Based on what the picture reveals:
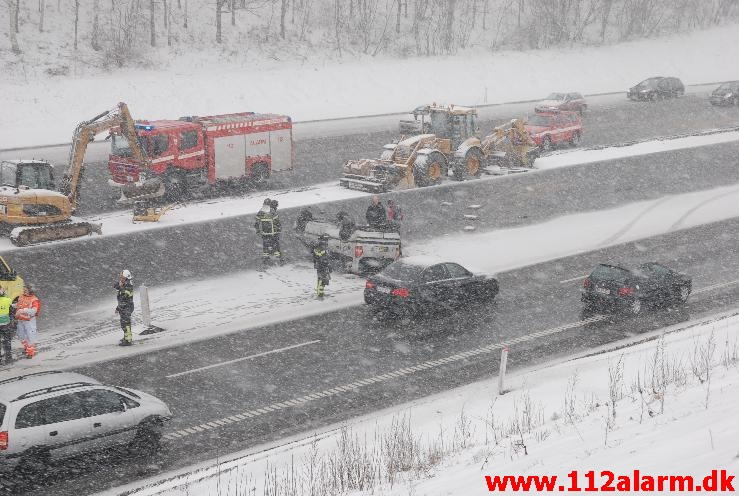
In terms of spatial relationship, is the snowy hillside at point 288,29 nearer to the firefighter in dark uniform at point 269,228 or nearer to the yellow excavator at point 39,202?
the yellow excavator at point 39,202

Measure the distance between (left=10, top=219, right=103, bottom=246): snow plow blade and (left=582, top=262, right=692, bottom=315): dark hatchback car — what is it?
1339cm

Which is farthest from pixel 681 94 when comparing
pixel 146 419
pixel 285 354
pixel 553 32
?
pixel 146 419

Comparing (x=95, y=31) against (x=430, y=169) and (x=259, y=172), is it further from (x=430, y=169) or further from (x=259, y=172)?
(x=430, y=169)

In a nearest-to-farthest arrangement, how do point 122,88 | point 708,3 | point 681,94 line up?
→ point 122,88 → point 681,94 → point 708,3

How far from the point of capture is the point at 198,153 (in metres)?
29.3

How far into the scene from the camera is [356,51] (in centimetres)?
5769

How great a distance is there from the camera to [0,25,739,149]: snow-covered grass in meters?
41.0

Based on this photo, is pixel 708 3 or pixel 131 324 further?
pixel 708 3

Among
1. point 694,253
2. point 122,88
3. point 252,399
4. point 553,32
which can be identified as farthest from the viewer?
point 553,32

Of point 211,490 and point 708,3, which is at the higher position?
point 708,3

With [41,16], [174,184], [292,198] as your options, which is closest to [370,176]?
[292,198]

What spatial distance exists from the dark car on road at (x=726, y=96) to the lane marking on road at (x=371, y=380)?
3693 centimetres

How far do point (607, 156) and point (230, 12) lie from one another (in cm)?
2929

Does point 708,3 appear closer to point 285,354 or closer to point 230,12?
point 230,12
